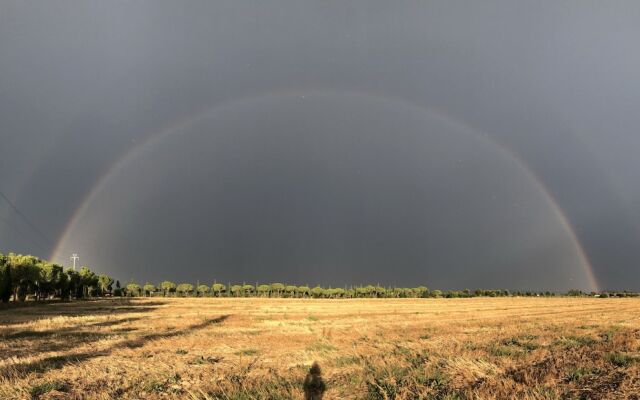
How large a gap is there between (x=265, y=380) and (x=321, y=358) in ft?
15.1

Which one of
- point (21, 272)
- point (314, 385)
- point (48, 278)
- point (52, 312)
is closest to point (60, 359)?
point (314, 385)

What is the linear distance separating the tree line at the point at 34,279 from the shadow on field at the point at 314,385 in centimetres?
8431

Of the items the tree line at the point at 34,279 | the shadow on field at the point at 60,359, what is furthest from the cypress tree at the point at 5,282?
the shadow on field at the point at 60,359

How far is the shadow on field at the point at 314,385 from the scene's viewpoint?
34.4 feet

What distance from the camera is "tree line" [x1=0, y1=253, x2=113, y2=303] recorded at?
79.9m

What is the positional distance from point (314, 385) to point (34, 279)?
100 meters

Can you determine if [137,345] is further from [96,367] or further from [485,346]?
[485,346]

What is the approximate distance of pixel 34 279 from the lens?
9038cm

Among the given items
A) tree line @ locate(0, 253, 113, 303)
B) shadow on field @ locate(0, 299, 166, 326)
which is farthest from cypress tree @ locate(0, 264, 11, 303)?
shadow on field @ locate(0, 299, 166, 326)

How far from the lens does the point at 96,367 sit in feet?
48.2

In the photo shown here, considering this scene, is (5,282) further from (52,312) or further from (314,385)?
(314,385)

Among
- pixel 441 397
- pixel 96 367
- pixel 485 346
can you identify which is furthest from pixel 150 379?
pixel 485 346

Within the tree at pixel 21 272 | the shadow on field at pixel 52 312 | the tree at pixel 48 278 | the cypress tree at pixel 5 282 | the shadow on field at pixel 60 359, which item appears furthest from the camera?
the tree at pixel 48 278

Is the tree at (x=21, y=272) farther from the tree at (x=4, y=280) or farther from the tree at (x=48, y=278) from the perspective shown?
the tree at (x=48, y=278)
